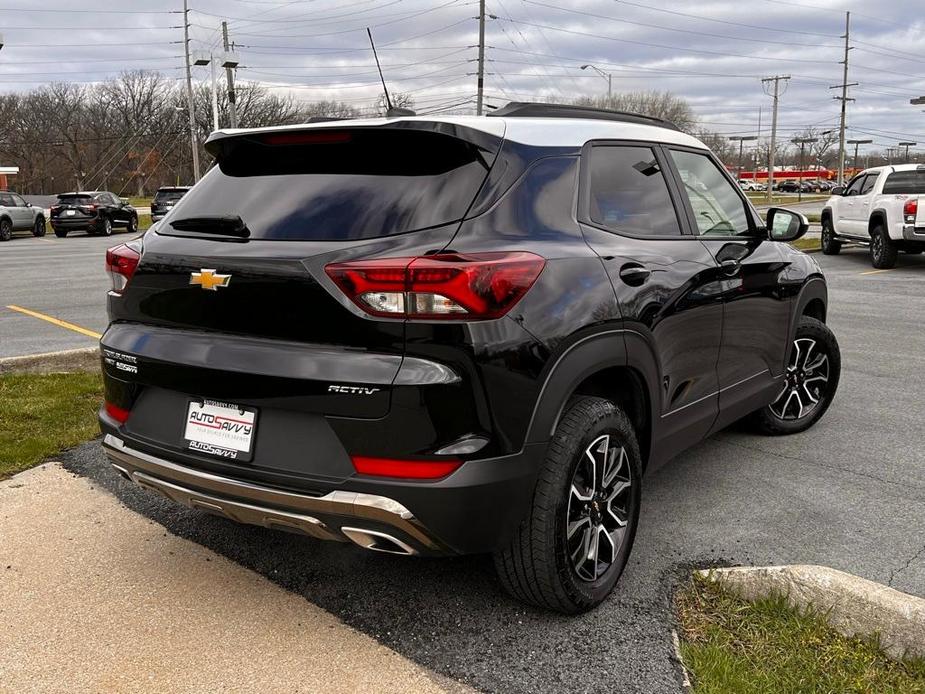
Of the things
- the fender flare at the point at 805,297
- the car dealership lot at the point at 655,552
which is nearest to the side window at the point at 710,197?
the fender flare at the point at 805,297

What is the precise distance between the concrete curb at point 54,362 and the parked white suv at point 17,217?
2284 cm

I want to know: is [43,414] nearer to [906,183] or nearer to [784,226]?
[784,226]

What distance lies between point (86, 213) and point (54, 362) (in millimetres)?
25310

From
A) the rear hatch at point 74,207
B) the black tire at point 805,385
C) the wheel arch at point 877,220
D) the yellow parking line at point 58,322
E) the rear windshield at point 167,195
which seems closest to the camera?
the black tire at point 805,385

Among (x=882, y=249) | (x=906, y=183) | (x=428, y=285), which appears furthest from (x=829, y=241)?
(x=428, y=285)

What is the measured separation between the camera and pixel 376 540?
256 cm

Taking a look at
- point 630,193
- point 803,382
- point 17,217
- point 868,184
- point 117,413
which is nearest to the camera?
point 117,413

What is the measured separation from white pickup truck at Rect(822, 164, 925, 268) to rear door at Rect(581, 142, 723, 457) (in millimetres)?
12622

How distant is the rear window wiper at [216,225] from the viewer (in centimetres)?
290

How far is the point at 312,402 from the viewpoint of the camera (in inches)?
99.6

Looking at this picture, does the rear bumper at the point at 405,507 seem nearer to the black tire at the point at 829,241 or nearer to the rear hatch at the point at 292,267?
the rear hatch at the point at 292,267

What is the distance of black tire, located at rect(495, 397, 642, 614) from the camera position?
2.73m

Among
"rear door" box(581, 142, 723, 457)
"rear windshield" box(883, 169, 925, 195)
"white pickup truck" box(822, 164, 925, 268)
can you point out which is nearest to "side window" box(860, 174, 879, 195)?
"white pickup truck" box(822, 164, 925, 268)

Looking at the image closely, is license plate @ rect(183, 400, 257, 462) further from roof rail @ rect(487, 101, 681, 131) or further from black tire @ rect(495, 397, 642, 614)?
roof rail @ rect(487, 101, 681, 131)
